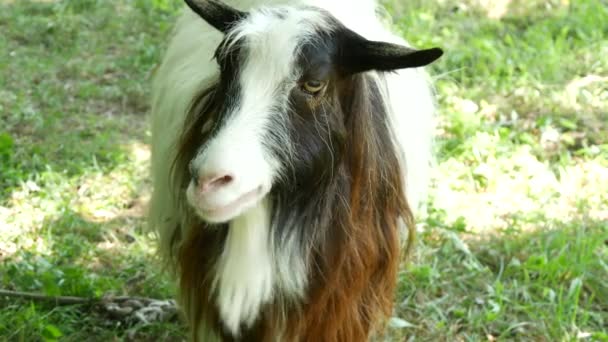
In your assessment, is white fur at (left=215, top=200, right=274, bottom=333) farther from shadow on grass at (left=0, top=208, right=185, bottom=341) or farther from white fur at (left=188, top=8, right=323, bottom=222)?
shadow on grass at (left=0, top=208, right=185, bottom=341)

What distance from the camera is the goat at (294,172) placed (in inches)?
95.8

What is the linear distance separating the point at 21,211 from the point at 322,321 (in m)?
2.27

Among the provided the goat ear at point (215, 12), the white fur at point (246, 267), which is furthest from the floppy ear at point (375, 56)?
the white fur at point (246, 267)

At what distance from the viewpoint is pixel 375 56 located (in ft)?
8.21

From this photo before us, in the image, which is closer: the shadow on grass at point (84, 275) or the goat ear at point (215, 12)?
the goat ear at point (215, 12)

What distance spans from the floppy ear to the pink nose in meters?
0.57

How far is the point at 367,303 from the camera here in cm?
304

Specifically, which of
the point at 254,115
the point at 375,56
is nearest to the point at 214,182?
the point at 254,115

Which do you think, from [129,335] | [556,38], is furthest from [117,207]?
[556,38]

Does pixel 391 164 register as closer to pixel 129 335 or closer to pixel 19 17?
pixel 129 335

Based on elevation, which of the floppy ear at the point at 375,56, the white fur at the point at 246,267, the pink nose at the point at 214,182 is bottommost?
the white fur at the point at 246,267

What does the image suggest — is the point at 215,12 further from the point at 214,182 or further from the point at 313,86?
the point at 214,182

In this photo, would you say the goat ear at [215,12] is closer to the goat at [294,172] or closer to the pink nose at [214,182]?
the goat at [294,172]

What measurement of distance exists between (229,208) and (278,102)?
36 cm
